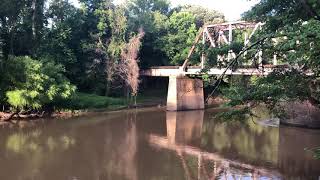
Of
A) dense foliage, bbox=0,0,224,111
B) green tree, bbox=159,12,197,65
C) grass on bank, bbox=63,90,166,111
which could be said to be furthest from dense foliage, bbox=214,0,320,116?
green tree, bbox=159,12,197,65

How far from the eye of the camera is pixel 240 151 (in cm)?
2305

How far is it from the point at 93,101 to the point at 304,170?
87.8ft

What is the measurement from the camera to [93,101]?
1656 inches

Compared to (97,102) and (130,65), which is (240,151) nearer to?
(97,102)

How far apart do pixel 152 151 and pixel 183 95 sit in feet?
71.5

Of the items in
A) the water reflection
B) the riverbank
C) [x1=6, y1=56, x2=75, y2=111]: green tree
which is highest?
[x1=6, y1=56, x2=75, y2=111]: green tree

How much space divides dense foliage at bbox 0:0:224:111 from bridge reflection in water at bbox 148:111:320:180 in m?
11.2

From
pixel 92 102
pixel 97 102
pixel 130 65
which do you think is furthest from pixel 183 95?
pixel 92 102

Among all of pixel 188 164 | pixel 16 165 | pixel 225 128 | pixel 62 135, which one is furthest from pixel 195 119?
pixel 16 165

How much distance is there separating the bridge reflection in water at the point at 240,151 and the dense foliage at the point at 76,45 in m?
11.2

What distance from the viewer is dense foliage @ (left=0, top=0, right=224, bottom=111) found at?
123 feet

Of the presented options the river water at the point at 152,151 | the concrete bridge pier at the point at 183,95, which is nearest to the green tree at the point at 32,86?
the river water at the point at 152,151

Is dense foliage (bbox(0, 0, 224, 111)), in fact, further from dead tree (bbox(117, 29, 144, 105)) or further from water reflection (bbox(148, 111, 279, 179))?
water reflection (bbox(148, 111, 279, 179))

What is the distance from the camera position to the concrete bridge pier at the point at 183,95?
4347 cm
